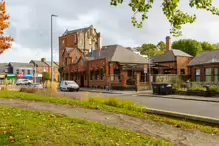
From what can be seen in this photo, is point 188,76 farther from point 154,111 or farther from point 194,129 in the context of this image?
point 194,129

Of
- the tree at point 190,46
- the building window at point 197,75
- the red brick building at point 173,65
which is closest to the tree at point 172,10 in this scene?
the building window at point 197,75

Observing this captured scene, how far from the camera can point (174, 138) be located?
636 cm

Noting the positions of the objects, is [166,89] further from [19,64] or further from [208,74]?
[19,64]

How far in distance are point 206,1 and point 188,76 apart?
33.5 m

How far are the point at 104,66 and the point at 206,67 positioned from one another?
15.7 m

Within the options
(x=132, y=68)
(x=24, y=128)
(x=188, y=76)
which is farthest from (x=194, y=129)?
(x=188, y=76)

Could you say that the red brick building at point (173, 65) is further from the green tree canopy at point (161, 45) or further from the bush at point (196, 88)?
the green tree canopy at point (161, 45)

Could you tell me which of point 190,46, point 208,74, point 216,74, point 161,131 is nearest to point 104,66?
point 208,74

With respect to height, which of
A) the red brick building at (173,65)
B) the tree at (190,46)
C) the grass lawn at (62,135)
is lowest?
the grass lawn at (62,135)

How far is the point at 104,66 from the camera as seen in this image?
37.7 metres

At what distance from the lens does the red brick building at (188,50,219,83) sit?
3159cm

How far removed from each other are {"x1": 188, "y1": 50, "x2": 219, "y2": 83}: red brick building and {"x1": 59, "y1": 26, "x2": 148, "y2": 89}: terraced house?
27.8 feet

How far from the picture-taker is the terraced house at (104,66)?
35.6 metres

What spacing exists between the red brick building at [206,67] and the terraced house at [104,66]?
847cm
